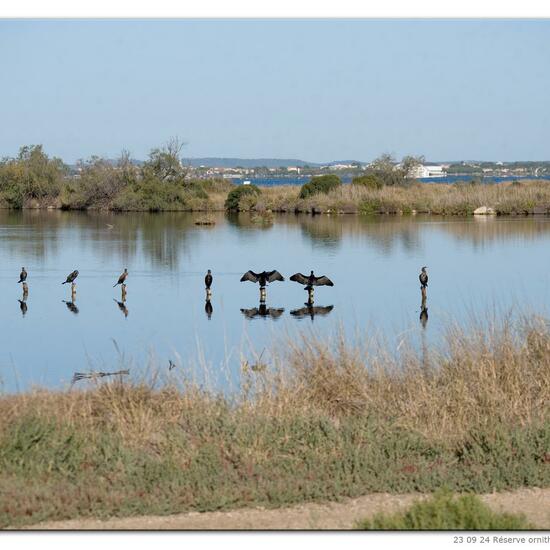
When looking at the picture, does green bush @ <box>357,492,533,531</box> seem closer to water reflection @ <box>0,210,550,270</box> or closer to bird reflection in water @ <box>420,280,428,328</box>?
bird reflection in water @ <box>420,280,428,328</box>

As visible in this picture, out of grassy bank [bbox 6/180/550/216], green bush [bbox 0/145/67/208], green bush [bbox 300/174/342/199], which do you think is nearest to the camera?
grassy bank [bbox 6/180/550/216]

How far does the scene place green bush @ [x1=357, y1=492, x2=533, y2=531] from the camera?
634 centimetres

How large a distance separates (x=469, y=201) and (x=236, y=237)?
20318 mm

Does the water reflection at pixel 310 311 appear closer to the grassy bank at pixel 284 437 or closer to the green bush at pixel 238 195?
the grassy bank at pixel 284 437

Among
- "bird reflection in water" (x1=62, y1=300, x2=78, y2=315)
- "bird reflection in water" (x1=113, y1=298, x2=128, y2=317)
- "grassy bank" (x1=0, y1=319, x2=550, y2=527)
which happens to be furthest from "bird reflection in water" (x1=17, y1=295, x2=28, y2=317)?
"grassy bank" (x1=0, y1=319, x2=550, y2=527)

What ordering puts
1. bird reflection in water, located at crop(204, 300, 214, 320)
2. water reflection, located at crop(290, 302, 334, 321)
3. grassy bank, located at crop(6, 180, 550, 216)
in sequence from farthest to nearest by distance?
grassy bank, located at crop(6, 180, 550, 216), bird reflection in water, located at crop(204, 300, 214, 320), water reflection, located at crop(290, 302, 334, 321)

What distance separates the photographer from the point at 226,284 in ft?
93.0

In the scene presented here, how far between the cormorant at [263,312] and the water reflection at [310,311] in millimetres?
353

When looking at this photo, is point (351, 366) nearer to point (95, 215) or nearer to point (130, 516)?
point (130, 516)

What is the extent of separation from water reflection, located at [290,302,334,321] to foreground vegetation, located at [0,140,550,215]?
36.7 metres

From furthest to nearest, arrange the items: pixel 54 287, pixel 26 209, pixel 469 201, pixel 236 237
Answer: pixel 26 209 → pixel 469 201 → pixel 236 237 → pixel 54 287

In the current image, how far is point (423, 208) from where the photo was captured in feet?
197

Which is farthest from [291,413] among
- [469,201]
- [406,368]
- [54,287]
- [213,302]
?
[469,201]

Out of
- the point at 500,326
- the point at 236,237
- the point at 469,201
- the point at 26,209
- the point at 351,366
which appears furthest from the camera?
the point at 26,209
